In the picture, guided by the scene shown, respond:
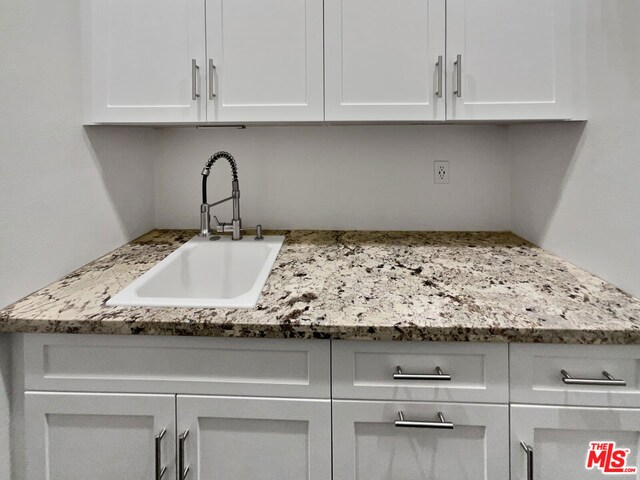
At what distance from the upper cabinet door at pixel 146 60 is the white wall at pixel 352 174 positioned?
409mm

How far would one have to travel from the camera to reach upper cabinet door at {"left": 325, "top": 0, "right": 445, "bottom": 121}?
4.53 ft

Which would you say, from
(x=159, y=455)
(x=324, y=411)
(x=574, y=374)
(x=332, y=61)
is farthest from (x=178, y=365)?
(x=332, y=61)

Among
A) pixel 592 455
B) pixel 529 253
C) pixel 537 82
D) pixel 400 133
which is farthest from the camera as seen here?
pixel 400 133

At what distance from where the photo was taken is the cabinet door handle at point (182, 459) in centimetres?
101

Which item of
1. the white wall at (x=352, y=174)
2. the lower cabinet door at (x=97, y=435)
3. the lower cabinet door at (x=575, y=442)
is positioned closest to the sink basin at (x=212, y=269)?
the white wall at (x=352, y=174)

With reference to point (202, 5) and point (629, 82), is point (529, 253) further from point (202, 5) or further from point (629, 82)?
point (202, 5)

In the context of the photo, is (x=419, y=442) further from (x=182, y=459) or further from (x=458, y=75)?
(x=458, y=75)

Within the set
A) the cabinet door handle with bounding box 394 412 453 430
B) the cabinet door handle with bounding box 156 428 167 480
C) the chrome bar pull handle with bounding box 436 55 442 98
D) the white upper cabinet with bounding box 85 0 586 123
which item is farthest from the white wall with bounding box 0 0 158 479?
the chrome bar pull handle with bounding box 436 55 442 98

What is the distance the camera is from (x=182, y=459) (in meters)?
1.01

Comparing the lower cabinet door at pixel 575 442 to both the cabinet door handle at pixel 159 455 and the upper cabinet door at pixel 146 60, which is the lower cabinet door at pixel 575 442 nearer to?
the cabinet door handle at pixel 159 455

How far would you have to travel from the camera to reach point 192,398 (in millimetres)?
1021

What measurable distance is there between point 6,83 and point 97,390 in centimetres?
78

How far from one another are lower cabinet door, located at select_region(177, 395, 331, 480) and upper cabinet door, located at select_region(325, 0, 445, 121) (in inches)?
37.0

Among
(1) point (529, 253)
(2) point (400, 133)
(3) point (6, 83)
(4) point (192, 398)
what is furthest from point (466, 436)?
(3) point (6, 83)
